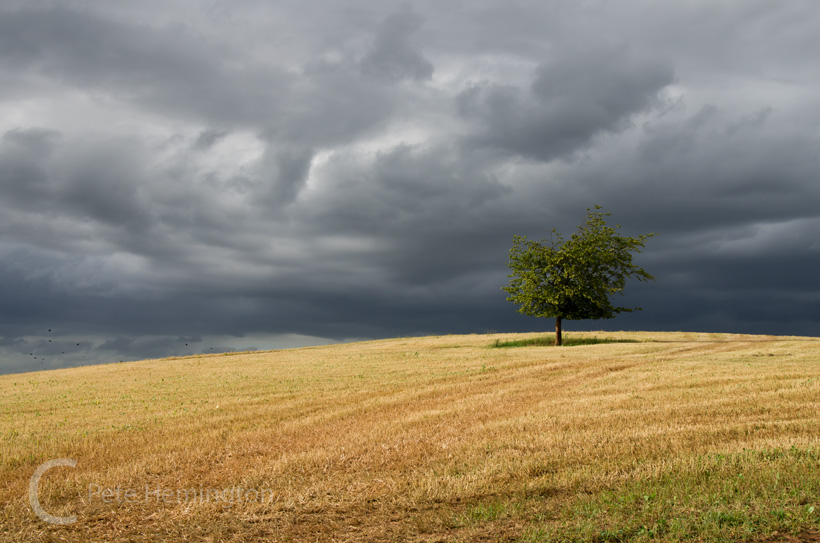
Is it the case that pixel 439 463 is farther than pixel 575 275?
No

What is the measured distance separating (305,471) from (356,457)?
1.39m

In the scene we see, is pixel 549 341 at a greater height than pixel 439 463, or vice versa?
pixel 439 463

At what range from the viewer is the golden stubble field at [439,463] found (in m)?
8.92

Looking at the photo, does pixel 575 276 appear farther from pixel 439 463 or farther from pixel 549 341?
pixel 439 463

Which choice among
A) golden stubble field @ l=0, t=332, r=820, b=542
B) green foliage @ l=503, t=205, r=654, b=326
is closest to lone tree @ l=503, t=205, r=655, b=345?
green foliage @ l=503, t=205, r=654, b=326

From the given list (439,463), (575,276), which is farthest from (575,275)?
(439,463)

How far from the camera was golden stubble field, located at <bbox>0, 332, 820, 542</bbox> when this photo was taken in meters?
8.92

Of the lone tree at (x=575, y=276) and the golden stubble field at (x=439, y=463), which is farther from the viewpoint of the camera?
the lone tree at (x=575, y=276)

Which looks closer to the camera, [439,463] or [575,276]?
[439,463]

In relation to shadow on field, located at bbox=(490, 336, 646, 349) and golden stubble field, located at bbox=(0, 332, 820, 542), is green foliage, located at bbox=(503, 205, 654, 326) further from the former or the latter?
golden stubble field, located at bbox=(0, 332, 820, 542)

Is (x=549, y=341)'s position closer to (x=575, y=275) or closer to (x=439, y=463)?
(x=575, y=275)

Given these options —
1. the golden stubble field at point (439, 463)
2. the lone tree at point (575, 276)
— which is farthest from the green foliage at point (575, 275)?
the golden stubble field at point (439, 463)

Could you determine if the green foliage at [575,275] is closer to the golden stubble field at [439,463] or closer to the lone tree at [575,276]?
the lone tree at [575,276]

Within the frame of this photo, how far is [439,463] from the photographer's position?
A: 1225 cm
